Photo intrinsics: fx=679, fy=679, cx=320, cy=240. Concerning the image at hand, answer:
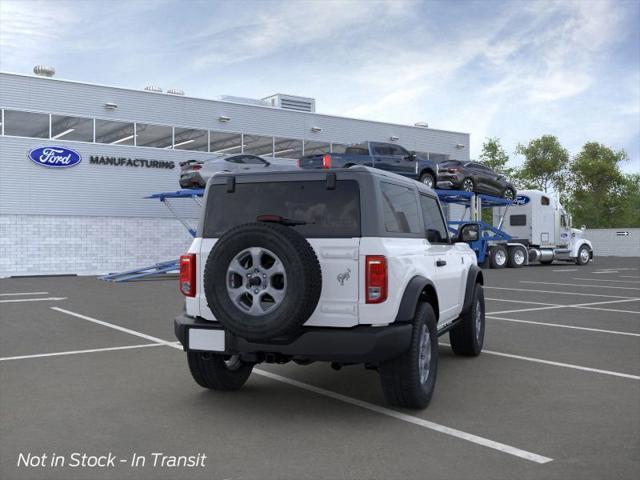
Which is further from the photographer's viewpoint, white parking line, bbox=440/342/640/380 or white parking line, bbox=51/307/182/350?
white parking line, bbox=51/307/182/350

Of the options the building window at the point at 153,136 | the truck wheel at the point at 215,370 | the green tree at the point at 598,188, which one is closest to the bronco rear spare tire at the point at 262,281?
the truck wheel at the point at 215,370

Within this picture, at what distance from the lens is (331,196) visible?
17.1ft

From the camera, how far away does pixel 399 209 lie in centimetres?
570

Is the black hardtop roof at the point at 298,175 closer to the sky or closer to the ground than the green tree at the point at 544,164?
closer to the ground

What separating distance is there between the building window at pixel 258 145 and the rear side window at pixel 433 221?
24872 mm

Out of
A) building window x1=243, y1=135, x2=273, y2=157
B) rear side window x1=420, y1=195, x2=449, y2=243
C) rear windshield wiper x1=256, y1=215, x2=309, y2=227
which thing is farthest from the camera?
building window x1=243, y1=135, x2=273, y2=157

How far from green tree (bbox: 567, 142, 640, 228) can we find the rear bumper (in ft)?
222

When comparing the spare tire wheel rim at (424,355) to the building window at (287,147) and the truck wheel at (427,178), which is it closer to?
the truck wheel at (427,178)

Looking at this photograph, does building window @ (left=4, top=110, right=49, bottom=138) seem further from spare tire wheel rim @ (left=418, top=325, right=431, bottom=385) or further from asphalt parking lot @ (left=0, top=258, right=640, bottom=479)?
spare tire wheel rim @ (left=418, top=325, right=431, bottom=385)

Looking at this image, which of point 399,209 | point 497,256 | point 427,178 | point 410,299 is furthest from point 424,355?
point 497,256

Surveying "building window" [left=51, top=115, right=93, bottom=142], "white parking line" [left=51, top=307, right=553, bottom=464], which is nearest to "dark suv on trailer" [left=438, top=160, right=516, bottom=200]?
"building window" [left=51, top=115, right=93, bottom=142]

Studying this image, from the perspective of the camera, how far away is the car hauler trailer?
29156 mm

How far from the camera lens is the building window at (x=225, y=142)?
30.4 m

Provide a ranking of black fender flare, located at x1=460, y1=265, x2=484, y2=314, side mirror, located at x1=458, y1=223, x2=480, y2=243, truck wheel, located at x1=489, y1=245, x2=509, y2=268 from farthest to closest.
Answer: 1. truck wheel, located at x1=489, y1=245, x2=509, y2=268
2. black fender flare, located at x1=460, y1=265, x2=484, y2=314
3. side mirror, located at x1=458, y1=223, x2=480, y2=243
